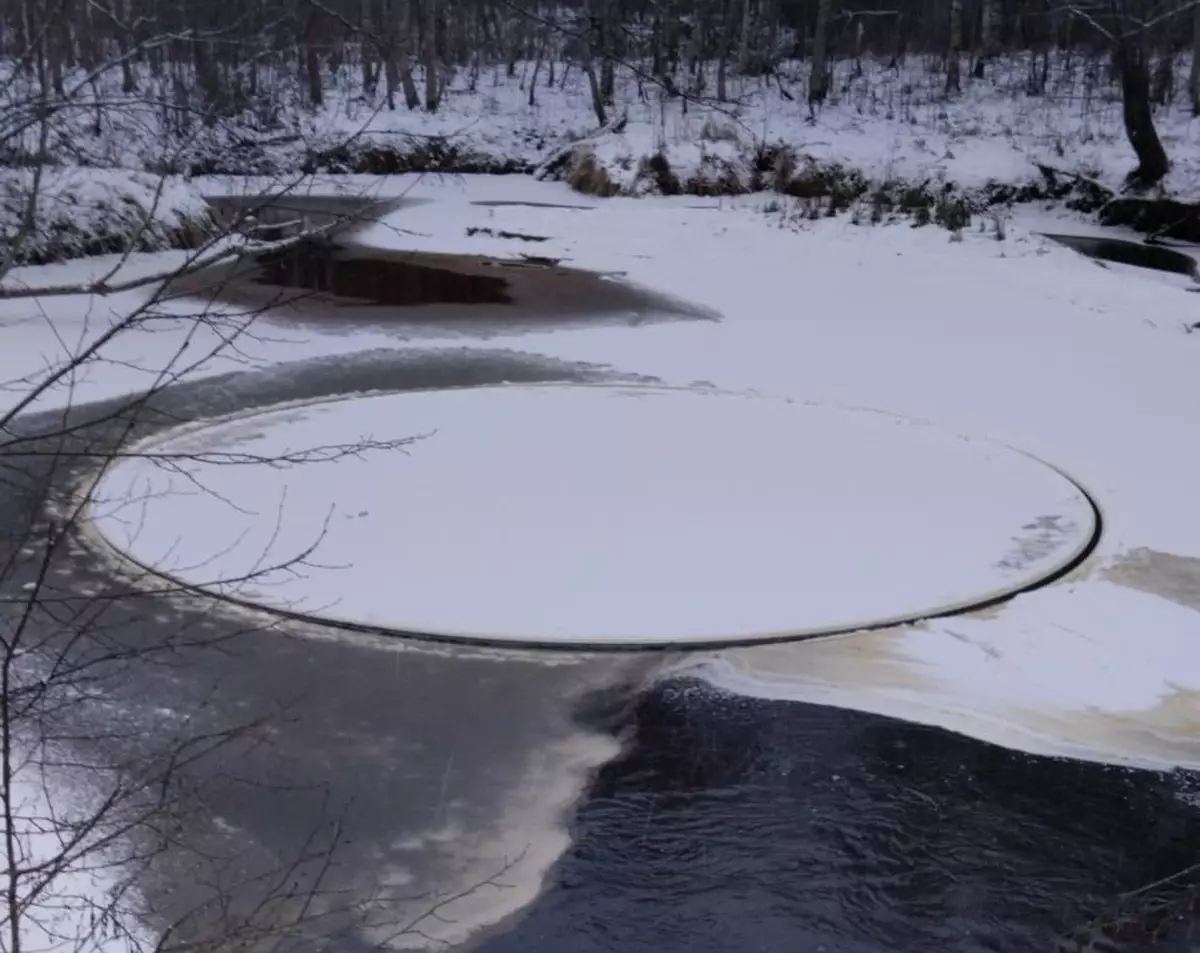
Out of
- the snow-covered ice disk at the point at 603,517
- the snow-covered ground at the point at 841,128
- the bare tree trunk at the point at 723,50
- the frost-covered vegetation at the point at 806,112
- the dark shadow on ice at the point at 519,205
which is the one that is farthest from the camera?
the bare tree trunk at the point at 723,50

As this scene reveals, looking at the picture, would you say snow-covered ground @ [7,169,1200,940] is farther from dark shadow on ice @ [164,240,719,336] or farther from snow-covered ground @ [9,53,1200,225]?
snow-covered ground @ [9,53,1200,225]

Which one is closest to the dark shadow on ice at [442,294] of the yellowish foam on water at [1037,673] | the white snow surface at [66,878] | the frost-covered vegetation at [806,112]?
the frost-covered vegetation at [806,112]

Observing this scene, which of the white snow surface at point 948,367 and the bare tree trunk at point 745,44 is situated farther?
the bare tree trunk at point 745,44

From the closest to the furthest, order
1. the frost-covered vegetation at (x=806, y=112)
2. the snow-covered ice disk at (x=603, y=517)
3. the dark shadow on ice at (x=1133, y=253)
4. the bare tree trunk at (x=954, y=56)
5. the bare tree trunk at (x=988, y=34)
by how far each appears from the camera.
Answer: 1. the snow-covered ice disk at (x=603, y=517)
2. the dark shadow on ice at (x=1133, y=253)
3. the frost-covered vegetation at (x=806, y=112)
4. the bare tree trunk at (x=954, y=56)
5. the bare tree trunk at (x=988, y=34)

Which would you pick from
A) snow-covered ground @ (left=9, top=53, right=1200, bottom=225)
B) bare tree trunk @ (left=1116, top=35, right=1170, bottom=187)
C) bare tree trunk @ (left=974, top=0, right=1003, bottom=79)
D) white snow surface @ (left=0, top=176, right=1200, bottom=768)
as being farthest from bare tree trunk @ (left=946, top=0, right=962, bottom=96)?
white snow surface @ (left=0, top=176, right=1200, bottom=768)

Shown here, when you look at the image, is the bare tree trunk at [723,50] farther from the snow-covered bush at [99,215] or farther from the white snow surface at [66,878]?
the white snow surface at [66,878]

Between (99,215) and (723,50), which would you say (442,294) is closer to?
(99,215)

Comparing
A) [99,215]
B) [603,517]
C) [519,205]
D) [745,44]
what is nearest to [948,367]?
[603,517]
